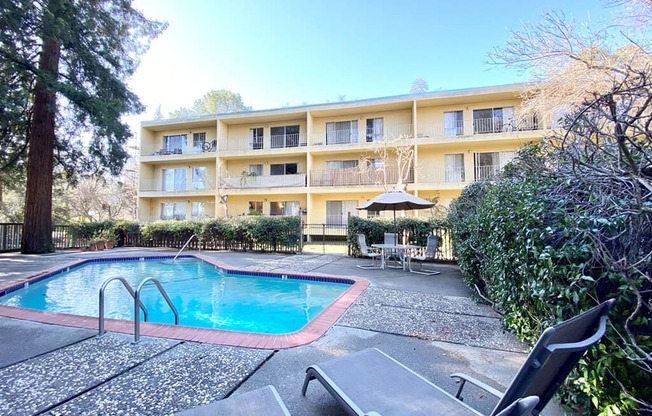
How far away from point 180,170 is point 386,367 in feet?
78.0

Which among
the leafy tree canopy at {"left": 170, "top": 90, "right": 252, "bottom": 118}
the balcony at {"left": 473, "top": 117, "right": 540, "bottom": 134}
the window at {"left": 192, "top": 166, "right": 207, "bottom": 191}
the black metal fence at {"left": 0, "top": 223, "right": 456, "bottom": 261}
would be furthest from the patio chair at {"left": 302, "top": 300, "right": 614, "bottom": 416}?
the leafy tree canopy at {"left": 170, "top": 90, "right": 252, "bottom": 118}

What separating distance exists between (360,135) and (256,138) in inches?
302

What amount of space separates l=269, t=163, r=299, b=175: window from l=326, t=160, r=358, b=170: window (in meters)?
2.34

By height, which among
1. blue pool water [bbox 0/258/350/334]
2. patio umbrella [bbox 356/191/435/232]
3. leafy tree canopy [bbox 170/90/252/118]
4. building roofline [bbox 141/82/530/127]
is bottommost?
blue pool water [bbox 0/258/350/334]

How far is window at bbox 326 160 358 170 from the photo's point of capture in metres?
20.0

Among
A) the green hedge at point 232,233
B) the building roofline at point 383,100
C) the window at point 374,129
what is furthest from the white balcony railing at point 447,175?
the green hedge at point 232,233

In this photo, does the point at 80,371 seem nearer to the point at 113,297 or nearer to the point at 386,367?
the point at 386,367

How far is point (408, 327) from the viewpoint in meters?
4.10

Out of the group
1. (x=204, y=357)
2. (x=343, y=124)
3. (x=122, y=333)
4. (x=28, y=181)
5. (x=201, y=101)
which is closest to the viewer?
(x=204, y=357)

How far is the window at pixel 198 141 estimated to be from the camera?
22.3 m

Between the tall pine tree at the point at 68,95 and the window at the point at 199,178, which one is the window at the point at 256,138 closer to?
the window at the point at 199,178

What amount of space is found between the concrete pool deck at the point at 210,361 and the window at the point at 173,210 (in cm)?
1920

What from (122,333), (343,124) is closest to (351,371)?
(122,333)

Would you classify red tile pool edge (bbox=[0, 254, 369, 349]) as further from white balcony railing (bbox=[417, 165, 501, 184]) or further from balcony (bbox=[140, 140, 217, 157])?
balcony (bbox=[140, 140, 217, 157])
